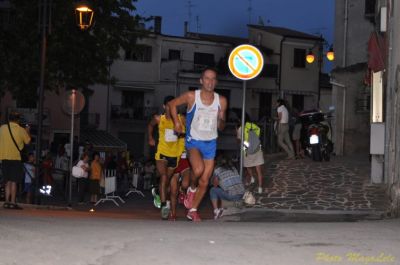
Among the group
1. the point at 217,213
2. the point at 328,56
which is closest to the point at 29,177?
the point at 217,213

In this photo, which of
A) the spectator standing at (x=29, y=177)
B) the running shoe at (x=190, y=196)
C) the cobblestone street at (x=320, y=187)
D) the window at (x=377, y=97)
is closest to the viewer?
the running shoe at (x=190, y=196)

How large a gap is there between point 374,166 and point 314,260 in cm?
989

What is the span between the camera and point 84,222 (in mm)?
8625

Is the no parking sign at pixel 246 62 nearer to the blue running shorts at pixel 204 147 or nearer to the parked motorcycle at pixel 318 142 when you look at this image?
the blue running shorts at pixel 204 147

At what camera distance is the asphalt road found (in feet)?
20.4

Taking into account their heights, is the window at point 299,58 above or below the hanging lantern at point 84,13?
above

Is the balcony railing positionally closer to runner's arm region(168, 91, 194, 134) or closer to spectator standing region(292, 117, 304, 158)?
spectator standing region(292, 117, 304, 158)

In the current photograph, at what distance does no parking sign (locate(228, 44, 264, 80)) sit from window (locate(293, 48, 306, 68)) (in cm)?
4665

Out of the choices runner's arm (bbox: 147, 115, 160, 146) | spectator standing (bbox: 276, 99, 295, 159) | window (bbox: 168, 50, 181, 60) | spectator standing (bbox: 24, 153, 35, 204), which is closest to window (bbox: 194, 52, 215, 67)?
window (bbox: 168, 50, 181, 60)

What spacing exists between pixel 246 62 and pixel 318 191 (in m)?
4.27

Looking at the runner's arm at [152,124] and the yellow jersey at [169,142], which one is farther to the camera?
the runner's arm at [152,124]

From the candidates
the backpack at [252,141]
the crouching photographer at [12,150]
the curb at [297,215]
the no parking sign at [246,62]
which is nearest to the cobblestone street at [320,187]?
the curb at [297,215]

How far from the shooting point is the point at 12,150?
42.4 ft

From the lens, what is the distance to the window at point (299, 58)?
58.9 meters
